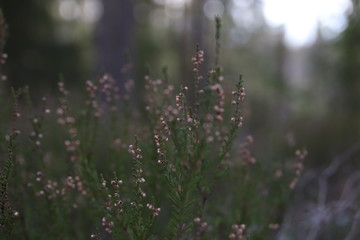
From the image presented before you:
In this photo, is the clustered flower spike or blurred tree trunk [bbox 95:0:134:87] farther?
blurred tree trunk [bbox 95:0:134:87]

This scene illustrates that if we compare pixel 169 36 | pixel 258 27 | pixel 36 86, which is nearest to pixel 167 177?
pixel 36 86

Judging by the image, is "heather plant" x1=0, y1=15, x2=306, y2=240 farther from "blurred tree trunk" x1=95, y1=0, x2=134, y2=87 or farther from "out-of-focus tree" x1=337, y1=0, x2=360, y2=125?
"out-of-focus tree" x1=337, y1=0, x2=360, y2=125

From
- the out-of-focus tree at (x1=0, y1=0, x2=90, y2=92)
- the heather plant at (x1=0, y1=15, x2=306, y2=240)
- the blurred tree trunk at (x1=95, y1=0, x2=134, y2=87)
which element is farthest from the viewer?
the out-of-focus tree at (x1=0, y1=0, x2=90, y2=92)

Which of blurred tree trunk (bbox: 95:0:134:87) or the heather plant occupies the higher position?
blurred tree trunk (bbox: 95:0:134:87)

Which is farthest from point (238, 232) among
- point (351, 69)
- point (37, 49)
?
point (37, 49)

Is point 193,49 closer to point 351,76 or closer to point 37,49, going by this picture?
point 37,49

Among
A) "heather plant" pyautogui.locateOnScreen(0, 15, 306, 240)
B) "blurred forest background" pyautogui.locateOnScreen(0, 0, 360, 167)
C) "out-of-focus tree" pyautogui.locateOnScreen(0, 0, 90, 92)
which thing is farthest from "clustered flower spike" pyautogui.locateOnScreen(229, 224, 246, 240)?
"out-of-focus tree" pyautogui.locateOnScreen(0, 0, 90, 92)

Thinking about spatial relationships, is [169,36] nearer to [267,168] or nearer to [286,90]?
[286,90]
